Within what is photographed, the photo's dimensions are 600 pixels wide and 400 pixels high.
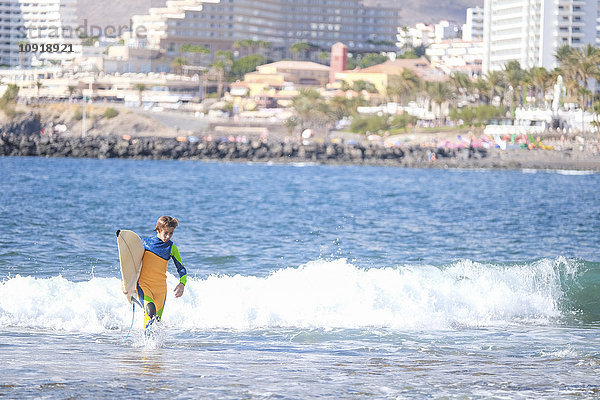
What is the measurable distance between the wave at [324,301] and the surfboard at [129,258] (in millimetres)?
2240

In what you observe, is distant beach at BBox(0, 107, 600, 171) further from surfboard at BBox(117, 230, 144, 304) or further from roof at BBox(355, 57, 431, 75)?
surfboard at BBox(117, 230, 144, 304)

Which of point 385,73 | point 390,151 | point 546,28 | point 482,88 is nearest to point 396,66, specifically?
point 385,73

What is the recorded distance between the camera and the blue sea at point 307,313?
9.27m

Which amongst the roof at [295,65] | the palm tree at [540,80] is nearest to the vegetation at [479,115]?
the palm tree at [540,80]

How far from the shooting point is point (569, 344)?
1177 centimetres

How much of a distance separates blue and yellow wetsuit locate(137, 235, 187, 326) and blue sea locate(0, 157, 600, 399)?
18.7 inches

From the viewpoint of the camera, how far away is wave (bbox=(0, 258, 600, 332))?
1281cm

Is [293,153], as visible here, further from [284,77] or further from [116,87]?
[116,87]

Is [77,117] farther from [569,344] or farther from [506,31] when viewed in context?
[569,344]

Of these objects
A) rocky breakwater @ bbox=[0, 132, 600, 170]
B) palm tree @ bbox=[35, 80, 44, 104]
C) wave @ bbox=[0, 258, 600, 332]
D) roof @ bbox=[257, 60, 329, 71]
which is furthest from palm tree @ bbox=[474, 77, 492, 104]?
wave @ bbox=[0, 258, 600, 332]

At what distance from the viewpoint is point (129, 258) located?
392 inches

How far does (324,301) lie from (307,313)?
56 cm

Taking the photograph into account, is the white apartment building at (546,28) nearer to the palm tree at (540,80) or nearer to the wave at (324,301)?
the palm tree at (540,80)

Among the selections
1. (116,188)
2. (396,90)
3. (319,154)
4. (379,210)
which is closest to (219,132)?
(396,90)
